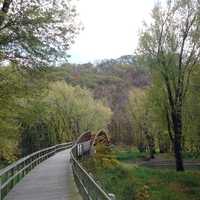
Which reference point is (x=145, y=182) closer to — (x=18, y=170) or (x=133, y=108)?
(x=18, y=170)

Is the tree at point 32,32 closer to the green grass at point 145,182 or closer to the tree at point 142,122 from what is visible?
the green grass at point 145,182

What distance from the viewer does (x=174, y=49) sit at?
30.7 meters

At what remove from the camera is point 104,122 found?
254 ft

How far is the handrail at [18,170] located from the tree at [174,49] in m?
10.3

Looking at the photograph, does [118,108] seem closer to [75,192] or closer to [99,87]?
[99,87]

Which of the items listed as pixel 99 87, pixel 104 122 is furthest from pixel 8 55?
pixel 99 87

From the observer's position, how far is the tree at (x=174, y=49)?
3027cm

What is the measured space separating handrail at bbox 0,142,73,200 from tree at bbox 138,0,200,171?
33.8 ft

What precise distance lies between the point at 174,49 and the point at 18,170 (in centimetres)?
1649

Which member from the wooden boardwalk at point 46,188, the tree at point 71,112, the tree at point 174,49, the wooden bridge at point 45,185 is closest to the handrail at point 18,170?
the wooden bridge at point 45,185

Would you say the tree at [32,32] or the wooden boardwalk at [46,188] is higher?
the tree at [32,32]

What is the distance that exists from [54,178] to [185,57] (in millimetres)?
15595

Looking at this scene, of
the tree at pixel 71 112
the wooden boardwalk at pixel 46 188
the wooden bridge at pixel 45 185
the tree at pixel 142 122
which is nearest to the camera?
the wooden bridge at pixel 45 185

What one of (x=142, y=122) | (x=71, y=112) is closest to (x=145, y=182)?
(x=142, y=122)
